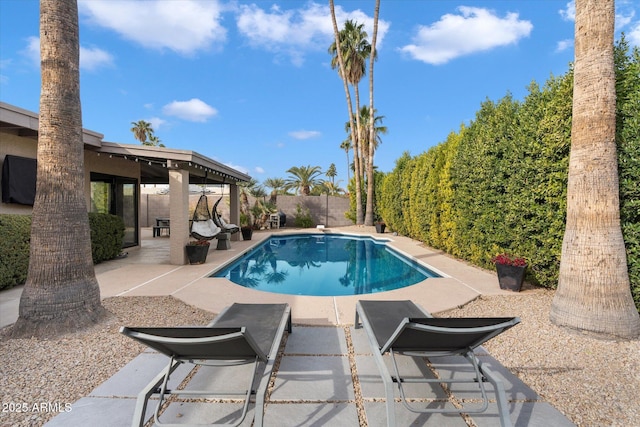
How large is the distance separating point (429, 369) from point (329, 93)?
893 inches

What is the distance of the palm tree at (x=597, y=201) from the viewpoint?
345cm

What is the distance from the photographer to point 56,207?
3574 millimetres

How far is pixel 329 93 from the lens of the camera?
75.4 feet

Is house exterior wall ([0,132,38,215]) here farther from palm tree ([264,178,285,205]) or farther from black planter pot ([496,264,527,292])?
palm tree ([264,178,285,205])

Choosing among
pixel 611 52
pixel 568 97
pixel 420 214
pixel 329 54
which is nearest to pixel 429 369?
pixel 611 52

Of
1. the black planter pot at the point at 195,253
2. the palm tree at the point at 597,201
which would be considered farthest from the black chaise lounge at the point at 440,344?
the black planter pot at the point at 195,253

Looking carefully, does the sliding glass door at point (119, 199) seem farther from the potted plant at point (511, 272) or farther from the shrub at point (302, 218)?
the shrub at point (302, 218)

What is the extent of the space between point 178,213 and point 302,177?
19.2m

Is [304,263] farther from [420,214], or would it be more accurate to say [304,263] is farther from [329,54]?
[329,54]

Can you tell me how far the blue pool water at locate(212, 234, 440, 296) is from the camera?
7130mm

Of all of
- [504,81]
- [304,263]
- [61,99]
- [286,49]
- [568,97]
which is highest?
[286,49]

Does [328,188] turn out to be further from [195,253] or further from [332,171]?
[332,171]

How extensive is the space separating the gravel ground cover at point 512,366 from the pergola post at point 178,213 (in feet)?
11.8

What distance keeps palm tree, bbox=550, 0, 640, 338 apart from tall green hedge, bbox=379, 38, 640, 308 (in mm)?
477
